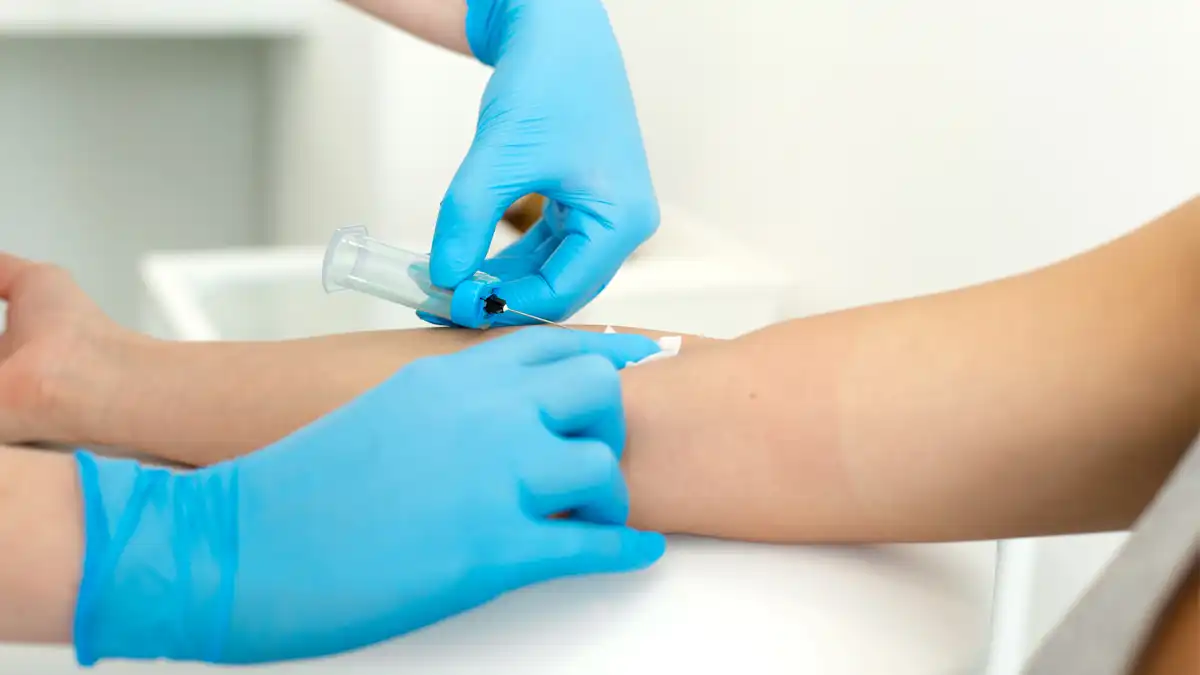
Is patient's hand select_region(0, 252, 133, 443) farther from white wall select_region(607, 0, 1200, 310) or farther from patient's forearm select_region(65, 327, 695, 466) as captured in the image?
white wall select_region(607, 0, 1200, 310)

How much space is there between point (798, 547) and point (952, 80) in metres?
0.74

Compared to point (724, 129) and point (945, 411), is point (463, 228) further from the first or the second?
point (724, 129)

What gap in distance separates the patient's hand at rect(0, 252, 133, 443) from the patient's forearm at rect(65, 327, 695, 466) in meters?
0.01

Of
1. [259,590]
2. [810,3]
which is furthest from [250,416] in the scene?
[810,3]

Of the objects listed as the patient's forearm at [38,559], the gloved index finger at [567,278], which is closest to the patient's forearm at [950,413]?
the gloved index finger at [567,278]

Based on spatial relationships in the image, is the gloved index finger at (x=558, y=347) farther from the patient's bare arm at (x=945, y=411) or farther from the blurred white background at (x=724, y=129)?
the blurred white background at (x=724, y=129)

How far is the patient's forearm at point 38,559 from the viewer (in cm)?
48

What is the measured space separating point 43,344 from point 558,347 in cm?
41

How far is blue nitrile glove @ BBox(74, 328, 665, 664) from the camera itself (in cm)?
50

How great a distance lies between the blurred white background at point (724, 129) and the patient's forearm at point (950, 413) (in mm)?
445

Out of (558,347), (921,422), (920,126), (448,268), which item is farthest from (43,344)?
(920,126)

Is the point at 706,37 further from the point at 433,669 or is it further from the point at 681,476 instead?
the point at 433,669

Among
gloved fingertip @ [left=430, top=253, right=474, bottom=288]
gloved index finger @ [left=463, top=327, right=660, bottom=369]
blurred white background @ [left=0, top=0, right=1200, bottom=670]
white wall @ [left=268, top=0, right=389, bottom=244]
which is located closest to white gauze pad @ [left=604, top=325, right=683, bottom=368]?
gloved index finger @ [left=463, top=327, right=660, bottom=369]

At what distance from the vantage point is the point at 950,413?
1.91 feet
